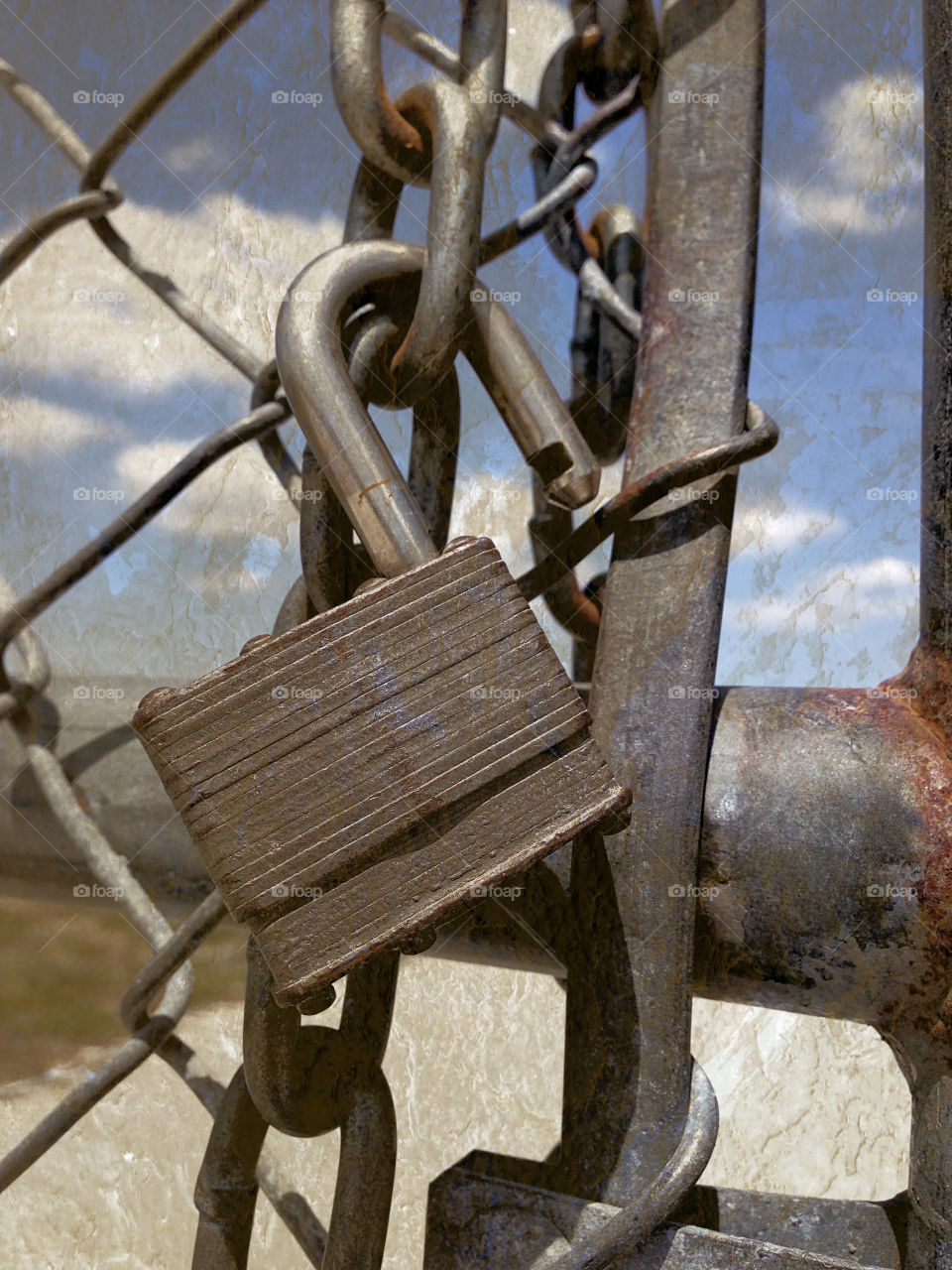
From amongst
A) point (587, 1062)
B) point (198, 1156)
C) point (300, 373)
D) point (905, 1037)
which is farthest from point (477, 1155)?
point (198, 1156)

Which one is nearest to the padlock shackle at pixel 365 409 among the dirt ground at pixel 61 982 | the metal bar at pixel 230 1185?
the metal bar at pixel 230 1185

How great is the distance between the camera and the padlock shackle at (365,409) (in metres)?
0.41

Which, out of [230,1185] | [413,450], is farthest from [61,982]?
[413,450]

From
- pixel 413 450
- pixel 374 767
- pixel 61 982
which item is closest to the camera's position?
pixel 374 767

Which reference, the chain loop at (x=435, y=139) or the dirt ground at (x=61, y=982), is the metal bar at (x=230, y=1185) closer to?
the chain loop at (x=435, y=139)

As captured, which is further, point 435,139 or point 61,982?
point 61,982

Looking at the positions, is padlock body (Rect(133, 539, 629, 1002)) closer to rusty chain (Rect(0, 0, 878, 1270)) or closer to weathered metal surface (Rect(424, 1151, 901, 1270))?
rusty chain (Rect(0, 0, 878, 1270))

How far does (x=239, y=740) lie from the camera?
1.18ft

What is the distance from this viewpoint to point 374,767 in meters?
0.36

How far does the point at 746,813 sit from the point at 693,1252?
0.58ft

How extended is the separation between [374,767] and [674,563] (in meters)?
0.18

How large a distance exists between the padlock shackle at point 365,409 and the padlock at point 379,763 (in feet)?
0.11

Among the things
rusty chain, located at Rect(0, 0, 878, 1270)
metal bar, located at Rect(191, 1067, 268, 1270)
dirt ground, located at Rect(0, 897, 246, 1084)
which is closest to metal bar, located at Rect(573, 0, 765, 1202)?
rusty chain, located at Rect(0, 0, 878, 1270)

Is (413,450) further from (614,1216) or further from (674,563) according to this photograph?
(614,1216)
